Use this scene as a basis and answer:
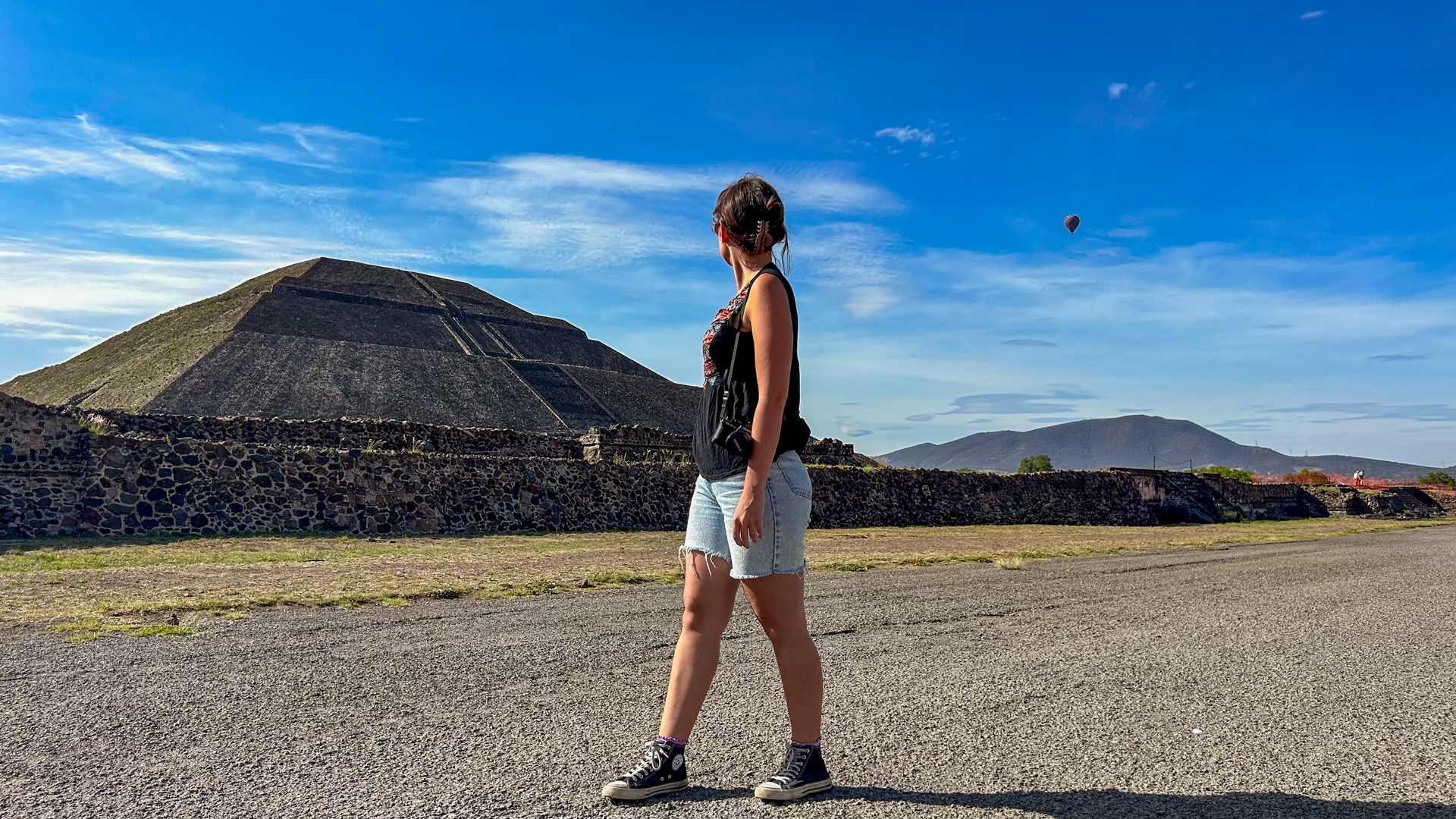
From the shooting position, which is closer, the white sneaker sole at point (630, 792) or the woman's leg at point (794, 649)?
the white sneaker sole at point (630, 792)

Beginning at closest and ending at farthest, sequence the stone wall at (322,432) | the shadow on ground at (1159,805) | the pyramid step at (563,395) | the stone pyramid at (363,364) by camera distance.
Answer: the shadow on ground at (1159,805) < the stone wall at (322,432) < the stone pyramid at (363,364) < the pyramid step at (563,395)

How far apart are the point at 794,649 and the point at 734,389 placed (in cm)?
94

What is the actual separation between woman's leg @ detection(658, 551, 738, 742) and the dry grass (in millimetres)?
4947

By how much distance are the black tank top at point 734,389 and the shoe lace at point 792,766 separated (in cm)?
98

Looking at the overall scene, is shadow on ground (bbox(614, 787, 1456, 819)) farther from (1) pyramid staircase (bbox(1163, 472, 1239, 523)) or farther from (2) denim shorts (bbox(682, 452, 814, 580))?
(1) pyramid staircase (bbox(1163, 472, 1239, 523))

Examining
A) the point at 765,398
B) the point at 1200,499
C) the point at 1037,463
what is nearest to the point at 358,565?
the point at 765,398

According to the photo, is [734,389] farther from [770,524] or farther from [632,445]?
[632,445]

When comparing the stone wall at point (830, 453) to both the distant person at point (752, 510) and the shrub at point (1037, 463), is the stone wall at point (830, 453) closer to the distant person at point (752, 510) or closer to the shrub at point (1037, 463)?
the distant person at point (752, 510)

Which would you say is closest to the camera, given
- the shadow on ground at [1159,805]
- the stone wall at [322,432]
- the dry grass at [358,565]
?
the shadow on ground at [1159,805]

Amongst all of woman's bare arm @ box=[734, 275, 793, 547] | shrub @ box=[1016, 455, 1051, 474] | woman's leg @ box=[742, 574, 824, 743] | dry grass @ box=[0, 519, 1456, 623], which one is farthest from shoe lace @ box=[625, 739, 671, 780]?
shrub @ box=[1016, 455, 1051, 474]

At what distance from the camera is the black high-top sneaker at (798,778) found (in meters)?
3.12

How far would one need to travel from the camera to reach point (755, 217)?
11.1 ft

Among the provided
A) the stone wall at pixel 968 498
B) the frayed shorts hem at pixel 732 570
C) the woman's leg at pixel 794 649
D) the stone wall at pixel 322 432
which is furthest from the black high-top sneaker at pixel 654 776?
the stone wall at pixel 968 498

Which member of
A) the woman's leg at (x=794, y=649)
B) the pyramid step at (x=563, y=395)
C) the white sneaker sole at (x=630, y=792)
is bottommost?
the white sneaker sole at (x=630, y=792)
